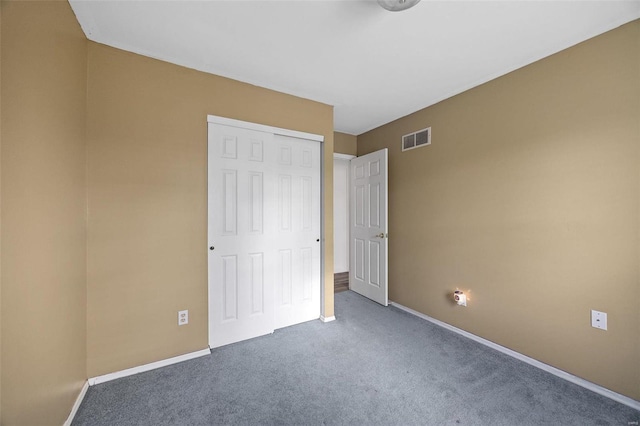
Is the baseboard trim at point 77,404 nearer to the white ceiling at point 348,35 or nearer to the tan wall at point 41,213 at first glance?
the tan wall at point 41,213

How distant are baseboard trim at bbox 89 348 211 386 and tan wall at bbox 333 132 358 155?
10.1 feet

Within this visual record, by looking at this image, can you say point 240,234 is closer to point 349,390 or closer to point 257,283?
point 257,283

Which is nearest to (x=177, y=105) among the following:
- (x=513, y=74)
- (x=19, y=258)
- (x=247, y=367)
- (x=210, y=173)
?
(x=210, y=173)

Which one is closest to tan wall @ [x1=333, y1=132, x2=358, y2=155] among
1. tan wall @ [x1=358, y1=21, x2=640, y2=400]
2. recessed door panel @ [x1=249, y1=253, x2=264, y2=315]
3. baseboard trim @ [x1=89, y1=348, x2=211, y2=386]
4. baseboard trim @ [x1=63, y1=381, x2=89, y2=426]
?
tan wall @ [x1=358, y1=21, x2=640, y2=400]

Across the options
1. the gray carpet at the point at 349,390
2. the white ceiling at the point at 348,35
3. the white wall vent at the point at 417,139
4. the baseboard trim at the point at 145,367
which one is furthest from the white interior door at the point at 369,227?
the baseboard trim at the point at 145,367

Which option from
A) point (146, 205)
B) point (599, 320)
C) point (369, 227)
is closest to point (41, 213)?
point (146, 205)

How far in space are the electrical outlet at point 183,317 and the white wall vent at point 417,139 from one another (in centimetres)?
303

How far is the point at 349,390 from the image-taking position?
1.72 meters

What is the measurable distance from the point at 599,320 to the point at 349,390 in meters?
1.81

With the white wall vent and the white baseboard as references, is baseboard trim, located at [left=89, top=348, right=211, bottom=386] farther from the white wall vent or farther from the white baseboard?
the white wall vent

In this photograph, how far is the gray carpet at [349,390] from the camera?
1500mm

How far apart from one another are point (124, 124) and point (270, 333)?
2224mm

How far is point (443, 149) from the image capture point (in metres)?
2.74

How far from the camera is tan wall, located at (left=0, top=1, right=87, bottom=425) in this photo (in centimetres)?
98
